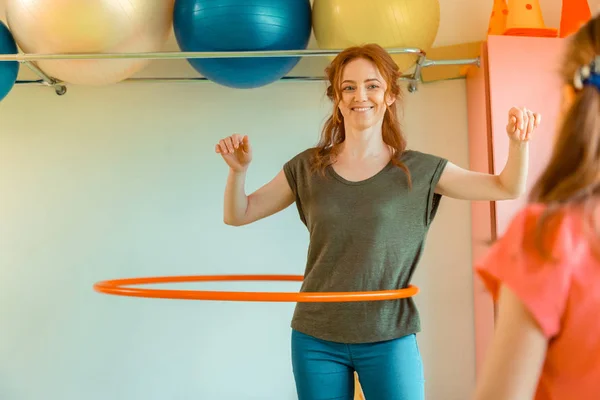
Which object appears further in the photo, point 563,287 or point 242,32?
point 242,32

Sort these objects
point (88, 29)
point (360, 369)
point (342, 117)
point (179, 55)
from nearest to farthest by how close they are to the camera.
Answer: point (360, 369) → point (342, 117) → point (88, 29) → point (179, 55)

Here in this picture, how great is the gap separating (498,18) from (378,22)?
568mm

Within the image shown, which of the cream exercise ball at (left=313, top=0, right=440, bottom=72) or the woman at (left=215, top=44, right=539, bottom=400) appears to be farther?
the cream exercise ball at (left=313, top=0, right=440, bottom=72)

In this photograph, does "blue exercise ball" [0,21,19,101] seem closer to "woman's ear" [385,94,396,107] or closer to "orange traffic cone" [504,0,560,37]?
"woman's ear" [385,94,396,107]

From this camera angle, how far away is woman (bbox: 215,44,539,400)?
164 cm

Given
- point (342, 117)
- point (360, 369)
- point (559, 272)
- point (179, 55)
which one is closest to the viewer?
point (559, 272)

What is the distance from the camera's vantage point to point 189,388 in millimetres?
2605

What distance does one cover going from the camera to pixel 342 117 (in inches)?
75.4

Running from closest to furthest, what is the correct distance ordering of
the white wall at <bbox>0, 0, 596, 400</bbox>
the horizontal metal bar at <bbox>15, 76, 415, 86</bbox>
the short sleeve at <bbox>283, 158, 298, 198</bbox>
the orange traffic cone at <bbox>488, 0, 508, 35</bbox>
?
the short sleeve at <bbox>283, 158, 298, 198</bbox>
the orange traffic cone at <bbox>488, 0, 508, 35</bbox>
the horizontal metal bar at <bbox>15, 76, 415, 86</bbox>
the white wall at <bbox>0, 0, 596, 400</bbox>

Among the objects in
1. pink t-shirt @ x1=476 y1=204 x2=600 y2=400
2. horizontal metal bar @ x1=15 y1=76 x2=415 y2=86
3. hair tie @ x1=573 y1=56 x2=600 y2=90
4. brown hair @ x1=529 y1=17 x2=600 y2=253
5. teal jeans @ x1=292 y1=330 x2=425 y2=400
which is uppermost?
horizontal metal bar @ x1=15 y1=76 x2=415 y2=86

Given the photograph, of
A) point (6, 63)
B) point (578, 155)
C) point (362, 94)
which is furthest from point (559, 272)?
point (6, 63)

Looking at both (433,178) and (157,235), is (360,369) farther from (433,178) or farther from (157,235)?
(157,235)

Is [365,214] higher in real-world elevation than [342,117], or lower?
lower

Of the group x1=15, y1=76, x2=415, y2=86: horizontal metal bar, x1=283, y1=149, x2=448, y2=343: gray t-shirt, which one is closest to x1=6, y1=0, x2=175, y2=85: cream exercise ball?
x1=15, y1=76, x2=415, y2=86: horizontal metal bar
